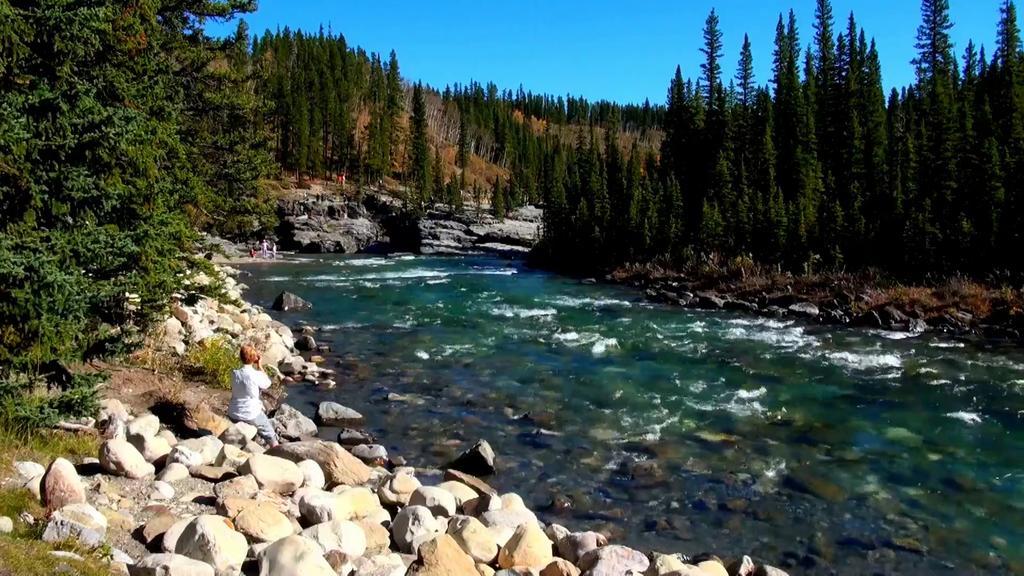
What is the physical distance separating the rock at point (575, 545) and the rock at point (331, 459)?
3159 mm

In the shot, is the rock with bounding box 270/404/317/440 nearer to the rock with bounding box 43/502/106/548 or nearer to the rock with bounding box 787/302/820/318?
the rock with bounding box 43/502/106/548

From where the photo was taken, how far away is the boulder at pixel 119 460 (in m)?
8.05

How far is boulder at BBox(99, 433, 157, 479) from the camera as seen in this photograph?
8047 millimetres

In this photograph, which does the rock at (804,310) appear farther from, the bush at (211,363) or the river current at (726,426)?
the bush at (211,363)

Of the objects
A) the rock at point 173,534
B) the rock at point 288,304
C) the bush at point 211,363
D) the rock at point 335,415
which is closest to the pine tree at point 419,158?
the rock at point 288,304

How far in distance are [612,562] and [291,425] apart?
7.53m

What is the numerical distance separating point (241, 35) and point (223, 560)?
74.1 feet

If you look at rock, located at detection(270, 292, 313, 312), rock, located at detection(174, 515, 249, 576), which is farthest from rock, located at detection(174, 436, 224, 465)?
rock, located at detection(270, 292, 313, 312)

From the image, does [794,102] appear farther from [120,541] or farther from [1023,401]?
[120,541]

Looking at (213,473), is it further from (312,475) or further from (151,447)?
(312,475)

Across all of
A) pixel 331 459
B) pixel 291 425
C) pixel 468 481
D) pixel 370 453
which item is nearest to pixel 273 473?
pixel 331 459

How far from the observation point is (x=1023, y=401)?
1736cm

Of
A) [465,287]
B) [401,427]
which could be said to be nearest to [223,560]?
[401,427]

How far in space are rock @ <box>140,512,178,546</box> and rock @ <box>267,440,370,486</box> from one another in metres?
3.10
